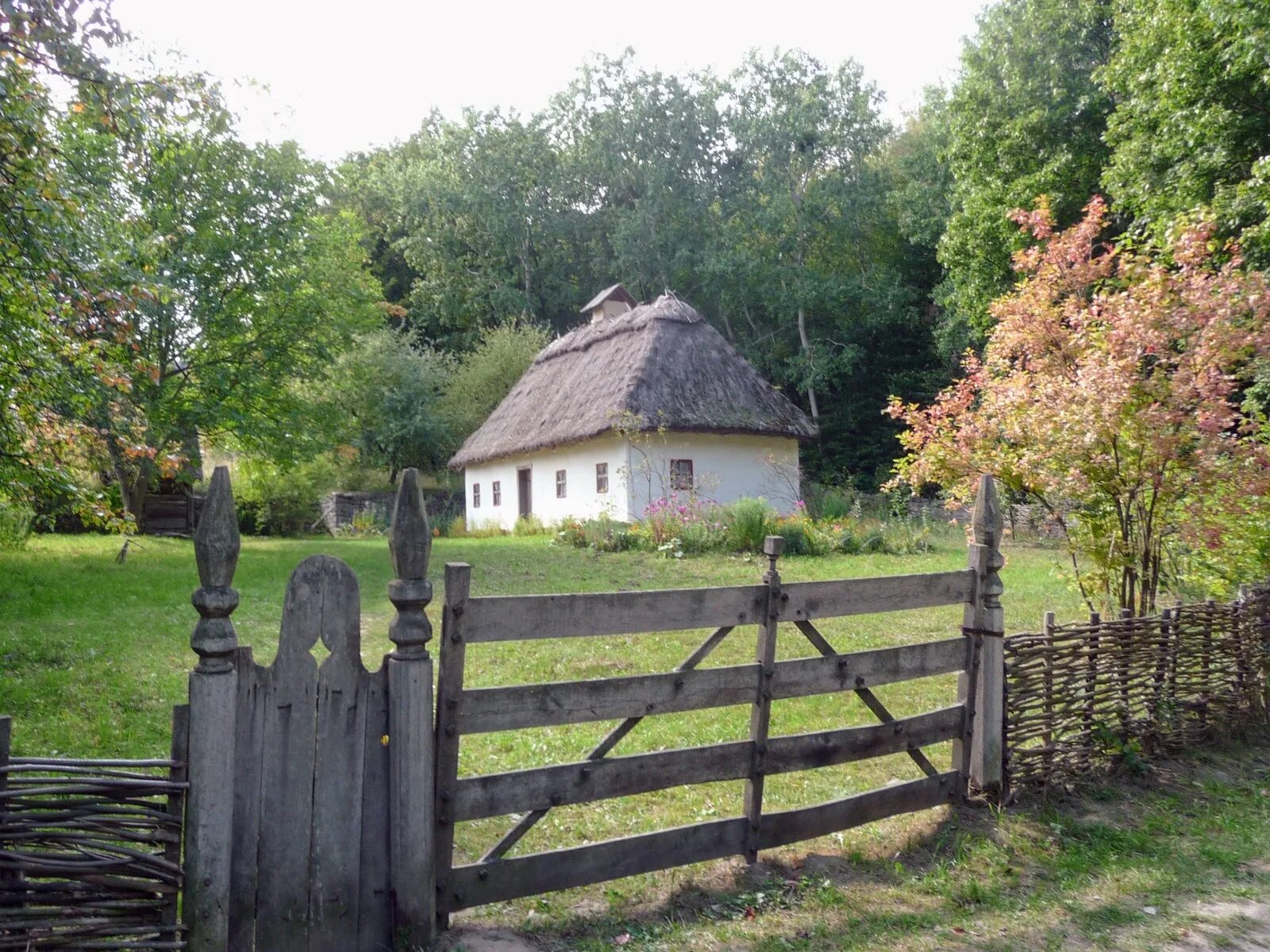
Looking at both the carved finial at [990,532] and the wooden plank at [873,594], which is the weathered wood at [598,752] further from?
the carved finial at [990,532]

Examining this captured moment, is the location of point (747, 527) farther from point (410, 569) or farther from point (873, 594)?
point (410, 569)

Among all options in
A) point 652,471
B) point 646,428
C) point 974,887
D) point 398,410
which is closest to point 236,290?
point 646,428

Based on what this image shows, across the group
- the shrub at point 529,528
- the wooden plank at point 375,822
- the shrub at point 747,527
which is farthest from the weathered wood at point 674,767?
the shrub at point 529,528

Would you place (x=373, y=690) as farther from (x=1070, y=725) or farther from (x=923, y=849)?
(x=1070, y=725)

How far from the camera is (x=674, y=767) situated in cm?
438

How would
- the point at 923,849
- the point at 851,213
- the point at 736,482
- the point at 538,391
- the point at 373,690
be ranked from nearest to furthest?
the point at 373,690 → the point at 923,849 → the point at 736,482 → the point at 538,391 → the point at 851,213

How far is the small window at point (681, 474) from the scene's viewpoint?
71.9ft

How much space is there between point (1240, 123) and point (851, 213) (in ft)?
64.6

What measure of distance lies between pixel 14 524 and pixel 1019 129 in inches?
853

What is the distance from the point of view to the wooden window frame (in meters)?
21.8

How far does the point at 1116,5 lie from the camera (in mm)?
21062

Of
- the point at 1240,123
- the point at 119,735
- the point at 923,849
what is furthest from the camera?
the point at 1240,123

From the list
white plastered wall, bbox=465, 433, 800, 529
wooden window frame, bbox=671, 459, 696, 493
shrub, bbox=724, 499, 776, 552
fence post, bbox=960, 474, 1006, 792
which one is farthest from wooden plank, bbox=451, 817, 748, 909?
wooden window frame, bbox=671, 459, 696, 493

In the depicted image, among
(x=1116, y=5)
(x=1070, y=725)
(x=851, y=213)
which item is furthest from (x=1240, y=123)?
(x=851, y=213)
